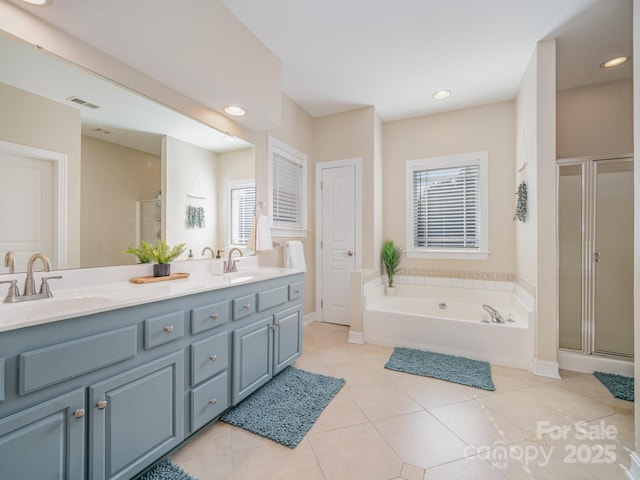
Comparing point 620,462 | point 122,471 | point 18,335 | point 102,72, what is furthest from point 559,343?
point 102,72

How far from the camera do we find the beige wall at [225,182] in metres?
2.35

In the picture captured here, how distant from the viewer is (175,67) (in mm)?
1682

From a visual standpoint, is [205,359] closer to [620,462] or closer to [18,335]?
[18,335]

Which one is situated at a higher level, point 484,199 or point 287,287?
point 484,199

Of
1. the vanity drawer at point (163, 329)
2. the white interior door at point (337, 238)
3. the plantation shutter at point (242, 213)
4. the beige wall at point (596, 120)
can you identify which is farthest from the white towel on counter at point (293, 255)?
the beige wall at point (596, 120)

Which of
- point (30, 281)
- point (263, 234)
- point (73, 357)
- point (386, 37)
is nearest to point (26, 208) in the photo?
point (30, 281)

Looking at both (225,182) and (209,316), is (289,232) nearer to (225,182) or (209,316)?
(225,182)

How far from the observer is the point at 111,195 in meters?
1.69

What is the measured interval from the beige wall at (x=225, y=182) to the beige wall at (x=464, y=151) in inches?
84.1

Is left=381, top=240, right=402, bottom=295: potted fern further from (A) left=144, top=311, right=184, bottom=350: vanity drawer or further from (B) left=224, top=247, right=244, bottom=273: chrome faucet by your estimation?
(A) left=144, top=311, right=184, bottom=350: vanity drawer

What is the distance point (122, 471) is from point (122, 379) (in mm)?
383

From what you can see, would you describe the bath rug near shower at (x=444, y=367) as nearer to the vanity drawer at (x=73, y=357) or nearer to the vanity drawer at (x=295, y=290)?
the vanity drawer at (x=295, y=290)

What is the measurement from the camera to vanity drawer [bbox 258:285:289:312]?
1.98m

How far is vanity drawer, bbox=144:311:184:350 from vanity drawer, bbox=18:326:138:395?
0.19 feet
